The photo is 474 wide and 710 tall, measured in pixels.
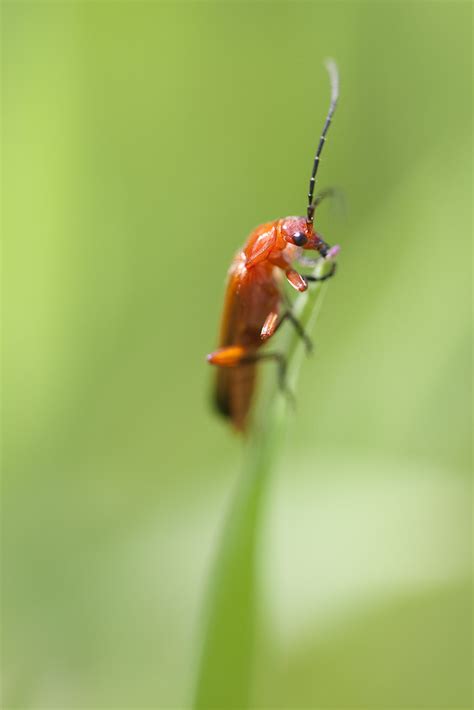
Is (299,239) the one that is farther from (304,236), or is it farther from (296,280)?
(296,280)

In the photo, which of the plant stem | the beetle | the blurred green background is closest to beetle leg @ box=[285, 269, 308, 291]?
the beetle

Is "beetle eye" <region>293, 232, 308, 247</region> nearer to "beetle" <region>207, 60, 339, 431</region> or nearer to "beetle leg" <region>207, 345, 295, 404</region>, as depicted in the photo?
"beetle" <region>207, 60, 339, 431</region>

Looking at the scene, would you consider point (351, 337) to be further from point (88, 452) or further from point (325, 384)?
point (88, 452)

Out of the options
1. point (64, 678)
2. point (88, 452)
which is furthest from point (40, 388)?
point (64, 678)

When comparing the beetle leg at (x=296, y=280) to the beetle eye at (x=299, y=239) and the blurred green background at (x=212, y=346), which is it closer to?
the beetle eye at (x=299, y=239)

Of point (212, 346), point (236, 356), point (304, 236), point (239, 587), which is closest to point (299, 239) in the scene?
point (304, 236)

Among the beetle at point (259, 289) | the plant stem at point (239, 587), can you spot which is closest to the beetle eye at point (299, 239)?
the beetle at point (259, 289)
